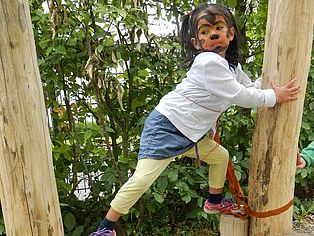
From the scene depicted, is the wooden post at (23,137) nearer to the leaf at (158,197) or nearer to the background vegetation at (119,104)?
the background vegetation at (119,104)

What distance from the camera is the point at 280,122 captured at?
1571 mm

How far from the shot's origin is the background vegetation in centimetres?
228

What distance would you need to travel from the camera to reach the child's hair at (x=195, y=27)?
64.0 inches

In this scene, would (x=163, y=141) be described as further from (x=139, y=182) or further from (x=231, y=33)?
(x=231, y=33)

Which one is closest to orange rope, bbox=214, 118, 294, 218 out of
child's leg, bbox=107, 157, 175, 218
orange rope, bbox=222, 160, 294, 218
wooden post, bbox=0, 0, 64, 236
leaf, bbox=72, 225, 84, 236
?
orange rope, bbox=222, 160, 294, 218

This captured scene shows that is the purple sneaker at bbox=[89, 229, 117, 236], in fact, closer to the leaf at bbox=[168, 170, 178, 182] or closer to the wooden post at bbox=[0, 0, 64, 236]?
the wooden post at bbox=[0, 0, 64, 236]

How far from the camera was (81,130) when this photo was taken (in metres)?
2.60

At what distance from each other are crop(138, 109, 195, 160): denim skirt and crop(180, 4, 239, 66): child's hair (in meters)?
0.27

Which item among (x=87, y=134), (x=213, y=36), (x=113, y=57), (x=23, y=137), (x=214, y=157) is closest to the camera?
(x=23, y=137)

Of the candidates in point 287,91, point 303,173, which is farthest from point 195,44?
point 303,173

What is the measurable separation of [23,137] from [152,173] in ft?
1.71

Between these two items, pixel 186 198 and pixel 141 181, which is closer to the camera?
pixel 141 181

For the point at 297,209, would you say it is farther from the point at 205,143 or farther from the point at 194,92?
the point at 194,92

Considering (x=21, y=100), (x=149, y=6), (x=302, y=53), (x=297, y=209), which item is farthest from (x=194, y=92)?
(x=297, y=209)
